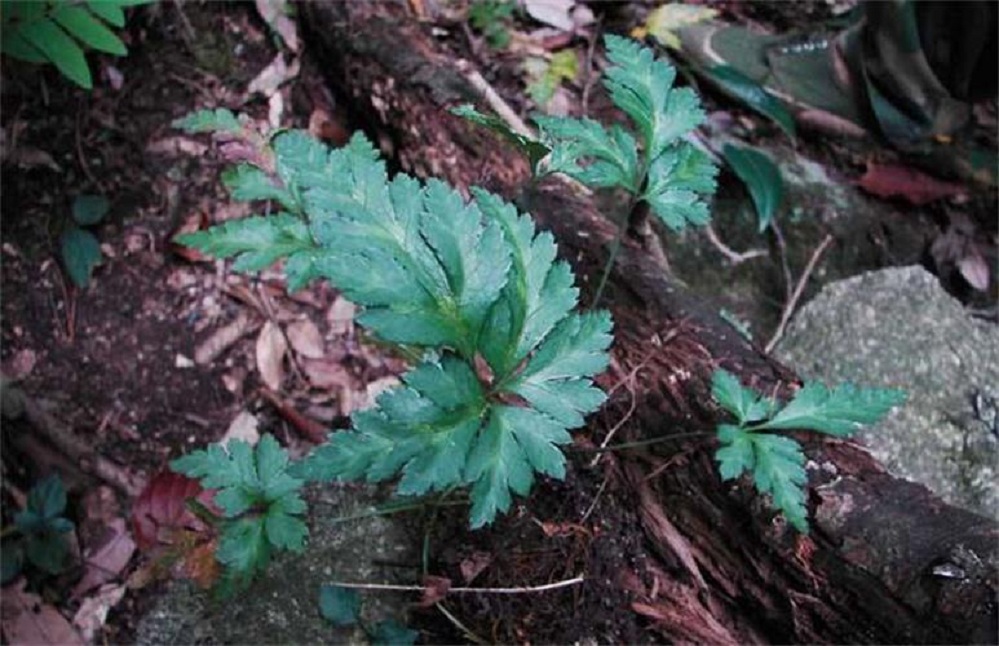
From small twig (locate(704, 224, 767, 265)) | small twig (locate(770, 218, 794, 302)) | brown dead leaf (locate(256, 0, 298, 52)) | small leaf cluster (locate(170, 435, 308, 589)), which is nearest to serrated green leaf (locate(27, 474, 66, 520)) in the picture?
small leaf cluster (locate(170, 435, 308, 589))

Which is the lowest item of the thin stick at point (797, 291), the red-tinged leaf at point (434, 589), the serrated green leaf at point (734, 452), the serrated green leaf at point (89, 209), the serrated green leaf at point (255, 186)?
the thin stick at point (797, 291)

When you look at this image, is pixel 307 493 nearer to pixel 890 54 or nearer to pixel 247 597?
pixel 247 597

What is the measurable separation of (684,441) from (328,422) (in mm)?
943

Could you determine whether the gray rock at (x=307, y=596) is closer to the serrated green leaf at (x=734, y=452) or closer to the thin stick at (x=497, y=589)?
the thin stick at (x=497, y=589)

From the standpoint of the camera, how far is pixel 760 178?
2.79m

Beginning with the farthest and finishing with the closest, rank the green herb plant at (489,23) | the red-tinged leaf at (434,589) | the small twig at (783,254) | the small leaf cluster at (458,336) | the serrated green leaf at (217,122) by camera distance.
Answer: the green herb plant at (489,23), the small twig at (783,254), the serrated green leaf at (217,122), the red-tinged leaf at (434,589), the small leaf cluster at (458,336)

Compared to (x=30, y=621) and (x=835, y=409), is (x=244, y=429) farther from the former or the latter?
(x=835, y=409)

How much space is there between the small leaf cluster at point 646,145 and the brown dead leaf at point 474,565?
2.03 ft

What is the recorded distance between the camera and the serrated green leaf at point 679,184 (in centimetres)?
158

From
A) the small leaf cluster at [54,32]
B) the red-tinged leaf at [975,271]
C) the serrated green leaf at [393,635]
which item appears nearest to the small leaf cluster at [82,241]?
the small leaf cluster at [54,32]

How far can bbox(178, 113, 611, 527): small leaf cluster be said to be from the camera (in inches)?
50.1

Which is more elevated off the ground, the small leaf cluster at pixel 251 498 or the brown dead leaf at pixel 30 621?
the small leaf cluster at pixel 251 498

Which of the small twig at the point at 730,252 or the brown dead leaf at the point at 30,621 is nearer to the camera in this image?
the brown dead leaf at the point at 30,621

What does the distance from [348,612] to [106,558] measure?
0.69 metres
